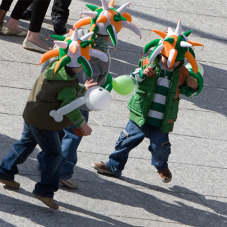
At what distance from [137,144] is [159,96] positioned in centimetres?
52

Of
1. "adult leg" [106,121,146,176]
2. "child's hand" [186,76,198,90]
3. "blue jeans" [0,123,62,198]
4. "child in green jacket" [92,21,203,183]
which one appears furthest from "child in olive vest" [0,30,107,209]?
"child's hand" [186,76,198,90]

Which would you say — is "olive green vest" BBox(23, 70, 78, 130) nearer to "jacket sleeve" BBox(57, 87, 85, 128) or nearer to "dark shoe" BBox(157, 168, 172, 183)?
"jacket sleeve" BBox(57, 87, 85, 128)

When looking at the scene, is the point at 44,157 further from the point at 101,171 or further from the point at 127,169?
the point at 127,169

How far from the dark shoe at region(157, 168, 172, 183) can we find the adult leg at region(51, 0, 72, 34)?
3762 mm

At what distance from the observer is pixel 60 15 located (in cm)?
1006

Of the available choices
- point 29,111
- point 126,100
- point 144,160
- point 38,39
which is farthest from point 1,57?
point 29,111

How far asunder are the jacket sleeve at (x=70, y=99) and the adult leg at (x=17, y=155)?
49cm

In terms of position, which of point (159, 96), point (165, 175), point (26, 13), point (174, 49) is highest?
point (174, 49)

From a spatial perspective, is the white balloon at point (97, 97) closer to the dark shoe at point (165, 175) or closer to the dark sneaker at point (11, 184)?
the dark sneaker at point (11, 184)

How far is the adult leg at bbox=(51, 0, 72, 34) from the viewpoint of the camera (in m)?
10.0

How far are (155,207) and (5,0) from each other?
4333mm

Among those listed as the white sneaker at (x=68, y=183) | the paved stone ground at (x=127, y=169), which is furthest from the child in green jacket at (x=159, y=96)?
the white sneaker at (x=68, y=183)

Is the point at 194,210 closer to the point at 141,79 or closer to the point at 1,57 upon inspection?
the point at 141,79

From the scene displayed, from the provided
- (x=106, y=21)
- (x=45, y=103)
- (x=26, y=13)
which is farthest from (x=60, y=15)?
(x=45, y=103)
